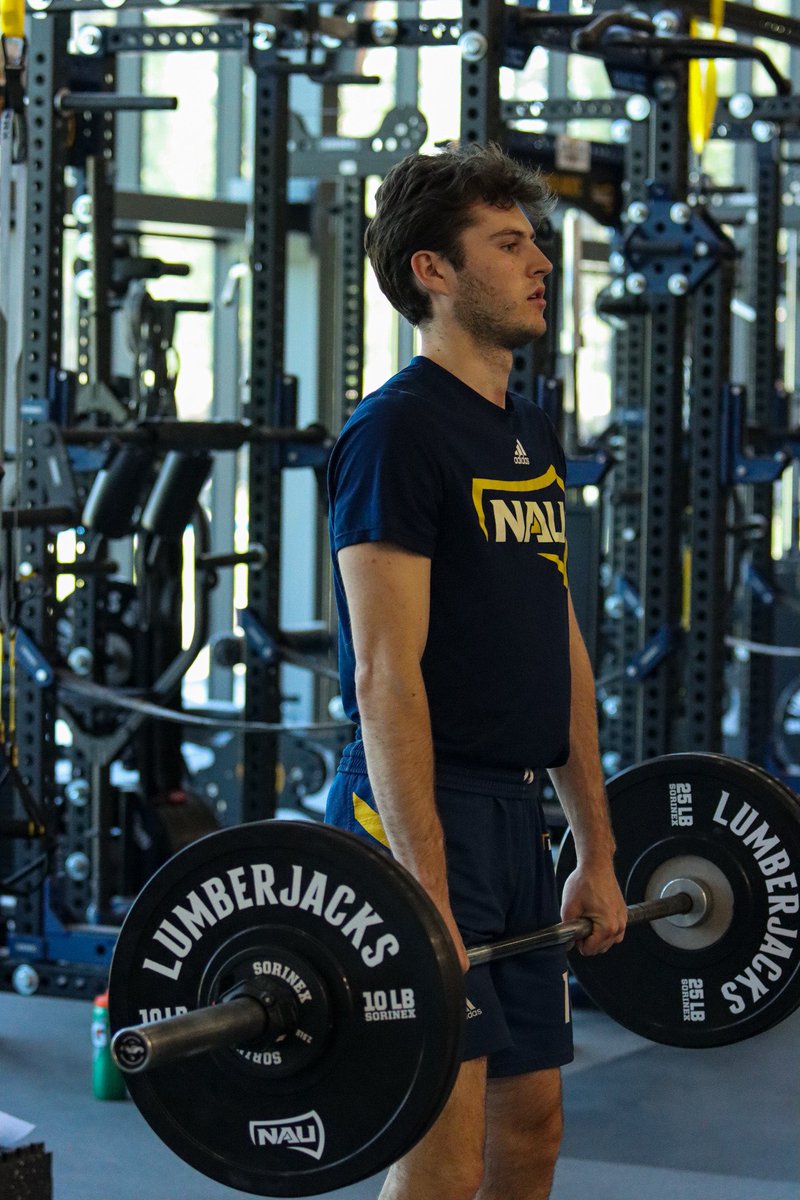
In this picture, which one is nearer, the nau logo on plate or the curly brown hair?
the nau logo on plate

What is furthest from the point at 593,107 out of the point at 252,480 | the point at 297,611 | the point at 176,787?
the point at 297,611

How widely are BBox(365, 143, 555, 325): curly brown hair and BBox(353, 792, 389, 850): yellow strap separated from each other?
60 centimetres

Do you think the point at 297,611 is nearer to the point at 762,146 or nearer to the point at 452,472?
the point at 762,146

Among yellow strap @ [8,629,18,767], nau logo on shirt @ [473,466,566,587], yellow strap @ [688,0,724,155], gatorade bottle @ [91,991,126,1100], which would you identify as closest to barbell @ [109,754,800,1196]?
nau logo on shirt @ [473,466,566,587]

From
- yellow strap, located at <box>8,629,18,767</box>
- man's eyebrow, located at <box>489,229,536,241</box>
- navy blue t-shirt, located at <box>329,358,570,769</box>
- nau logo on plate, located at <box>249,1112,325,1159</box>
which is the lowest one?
nau logo on plate, located at <box>249,1112,325,1159</box>

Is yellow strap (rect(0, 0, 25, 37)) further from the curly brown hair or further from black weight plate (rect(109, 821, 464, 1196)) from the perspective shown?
black weight plate (rect(109, 821, 464, 1196))

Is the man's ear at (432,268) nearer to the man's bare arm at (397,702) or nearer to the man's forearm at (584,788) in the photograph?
the man's bare arm at (397,702)

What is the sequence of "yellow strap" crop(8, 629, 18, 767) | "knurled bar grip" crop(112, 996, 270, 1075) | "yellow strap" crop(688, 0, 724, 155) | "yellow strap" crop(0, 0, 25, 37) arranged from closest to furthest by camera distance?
1. "knurled bar grip" crop(112, 996, 270, 1075)
2. "yellow strap" crop(0, 0, 25, 37)
3. "yellow strap" crop(8, 629, 18, 767)
4. "yellow strap" crop(688, 0, 724, 155)

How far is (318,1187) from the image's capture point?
75.7 inches

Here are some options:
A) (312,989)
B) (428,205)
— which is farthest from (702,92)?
(312,989)

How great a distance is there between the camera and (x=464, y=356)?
2.22 m

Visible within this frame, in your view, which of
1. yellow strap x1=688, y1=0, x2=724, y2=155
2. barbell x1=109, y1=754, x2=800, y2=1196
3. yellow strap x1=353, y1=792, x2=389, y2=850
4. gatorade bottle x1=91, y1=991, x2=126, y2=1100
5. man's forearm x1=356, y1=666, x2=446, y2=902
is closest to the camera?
barbell x1=109, y1=754, x2=800, y2=1196

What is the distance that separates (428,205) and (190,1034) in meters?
1.02

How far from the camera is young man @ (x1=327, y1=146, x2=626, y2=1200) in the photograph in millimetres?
2051
